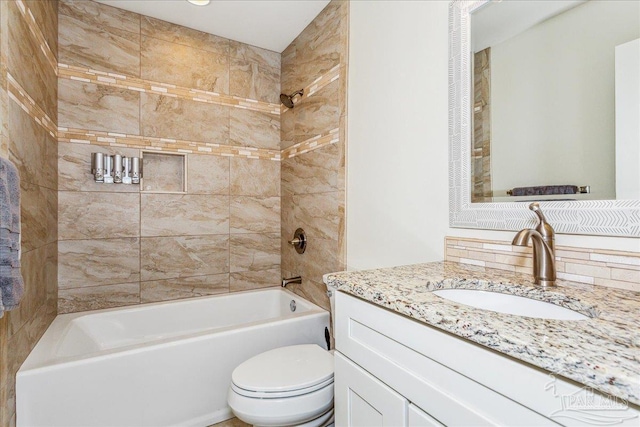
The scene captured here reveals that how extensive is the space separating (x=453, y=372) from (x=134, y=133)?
242 cm

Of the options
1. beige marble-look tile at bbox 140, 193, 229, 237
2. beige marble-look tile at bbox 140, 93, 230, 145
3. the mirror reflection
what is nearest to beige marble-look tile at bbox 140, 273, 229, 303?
beige marble-look tile at bbox 140, 193, 229, 237

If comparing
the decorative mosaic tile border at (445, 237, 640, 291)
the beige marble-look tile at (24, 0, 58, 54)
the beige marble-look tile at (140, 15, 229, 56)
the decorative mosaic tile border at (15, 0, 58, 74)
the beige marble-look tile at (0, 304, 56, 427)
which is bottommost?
the beige marble-look tile at (0, 304, 56, 427)

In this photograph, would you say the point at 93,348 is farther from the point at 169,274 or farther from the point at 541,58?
the point at 541,58

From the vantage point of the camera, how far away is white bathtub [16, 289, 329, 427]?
4.43 feet

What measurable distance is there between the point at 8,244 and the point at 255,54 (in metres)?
2.29

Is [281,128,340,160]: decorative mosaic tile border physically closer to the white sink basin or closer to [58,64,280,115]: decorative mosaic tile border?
[58,64,280,115]: decorative mosaic tile border

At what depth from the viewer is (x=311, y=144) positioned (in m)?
2.33

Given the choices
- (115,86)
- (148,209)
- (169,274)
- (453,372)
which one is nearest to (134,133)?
(115,86)

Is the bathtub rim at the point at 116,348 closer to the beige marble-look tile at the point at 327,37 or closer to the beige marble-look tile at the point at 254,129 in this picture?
the beige marble-look tile at the point at 254,129

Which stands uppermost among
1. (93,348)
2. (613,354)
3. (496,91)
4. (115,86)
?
(115,86)

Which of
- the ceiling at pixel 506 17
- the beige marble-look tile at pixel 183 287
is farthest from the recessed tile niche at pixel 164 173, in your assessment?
the ceiling at pixel 506 17

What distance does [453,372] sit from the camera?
672 millimetres

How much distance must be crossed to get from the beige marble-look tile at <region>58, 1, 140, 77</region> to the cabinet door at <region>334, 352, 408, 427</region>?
2.40 m

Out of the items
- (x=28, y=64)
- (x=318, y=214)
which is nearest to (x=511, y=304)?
(x=318, y=214)
